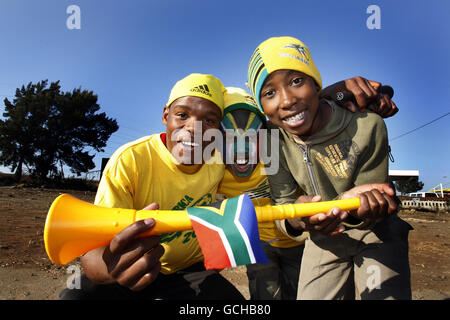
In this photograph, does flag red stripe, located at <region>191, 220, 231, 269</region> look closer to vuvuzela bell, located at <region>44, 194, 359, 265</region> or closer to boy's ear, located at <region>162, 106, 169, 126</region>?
vuvuzela bell, located at <region>44, 194, 359, 265</region>

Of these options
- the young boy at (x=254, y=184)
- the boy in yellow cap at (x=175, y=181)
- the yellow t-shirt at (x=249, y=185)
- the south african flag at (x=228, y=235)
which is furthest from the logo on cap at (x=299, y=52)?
the south african flag at (x=228, y=235)

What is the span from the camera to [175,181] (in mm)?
2514

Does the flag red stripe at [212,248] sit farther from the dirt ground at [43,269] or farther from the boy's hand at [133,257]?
the dirt ground at [43,269]

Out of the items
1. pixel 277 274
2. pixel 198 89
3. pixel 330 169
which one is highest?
pixel 198 89

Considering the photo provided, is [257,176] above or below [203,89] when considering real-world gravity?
below

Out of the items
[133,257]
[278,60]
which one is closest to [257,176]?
[278,60]

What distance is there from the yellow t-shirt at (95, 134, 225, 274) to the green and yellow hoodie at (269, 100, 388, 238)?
0.83m

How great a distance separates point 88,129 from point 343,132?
32.3 meters

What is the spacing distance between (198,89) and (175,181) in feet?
2.89

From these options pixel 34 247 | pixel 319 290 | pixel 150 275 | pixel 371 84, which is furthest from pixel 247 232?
pixel 34 247

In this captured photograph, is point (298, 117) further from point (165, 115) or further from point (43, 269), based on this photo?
point (43, 269)

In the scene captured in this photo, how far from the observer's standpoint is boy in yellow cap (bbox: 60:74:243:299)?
85.9 inches

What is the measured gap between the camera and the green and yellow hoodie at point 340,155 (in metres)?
2.33

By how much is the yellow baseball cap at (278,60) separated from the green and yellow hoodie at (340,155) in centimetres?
44
